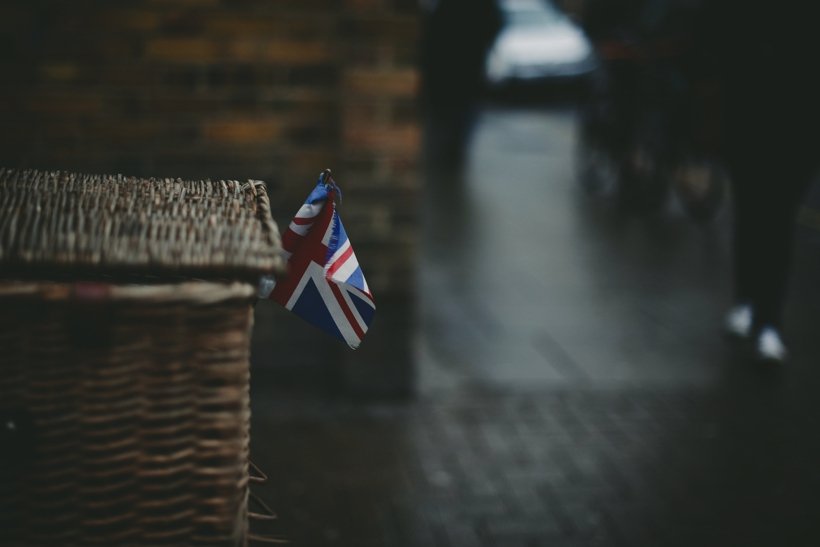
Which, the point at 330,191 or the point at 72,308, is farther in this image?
the point at 330,191

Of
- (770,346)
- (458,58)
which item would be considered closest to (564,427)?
(770,346)

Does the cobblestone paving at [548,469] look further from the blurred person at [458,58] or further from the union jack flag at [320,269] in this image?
the blurred person at [458,58]

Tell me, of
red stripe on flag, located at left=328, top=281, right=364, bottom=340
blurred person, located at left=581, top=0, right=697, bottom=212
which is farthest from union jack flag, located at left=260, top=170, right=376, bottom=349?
blurred person, located at left=581, top=0, right=697, bottom=212

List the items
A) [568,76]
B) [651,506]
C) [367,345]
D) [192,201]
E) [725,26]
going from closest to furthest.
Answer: [192,201], [651,506], [367,345], [725,26], [568,76]

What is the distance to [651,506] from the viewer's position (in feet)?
11.6

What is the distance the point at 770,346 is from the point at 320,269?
3.88m

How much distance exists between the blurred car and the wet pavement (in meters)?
11.2

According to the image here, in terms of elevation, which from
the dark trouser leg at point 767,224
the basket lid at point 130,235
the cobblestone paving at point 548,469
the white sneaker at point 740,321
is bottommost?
the white sneaker at point 740,321

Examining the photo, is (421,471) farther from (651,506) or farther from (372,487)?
(651,506)

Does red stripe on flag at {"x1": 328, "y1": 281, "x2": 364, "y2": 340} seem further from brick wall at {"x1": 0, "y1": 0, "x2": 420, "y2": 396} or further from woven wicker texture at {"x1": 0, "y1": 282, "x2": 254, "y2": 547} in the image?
brick wall at {"x1": 0, "y1": 0, "x2": 420, "y2": 396}

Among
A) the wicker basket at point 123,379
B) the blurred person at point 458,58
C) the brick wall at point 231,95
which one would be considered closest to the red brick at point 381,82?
the brick wall at point 231,95

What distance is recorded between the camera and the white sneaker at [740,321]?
5230 millimetres

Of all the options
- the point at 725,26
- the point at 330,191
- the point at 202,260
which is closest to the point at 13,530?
the point at 202,260

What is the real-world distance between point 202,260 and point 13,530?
1.40 ft
